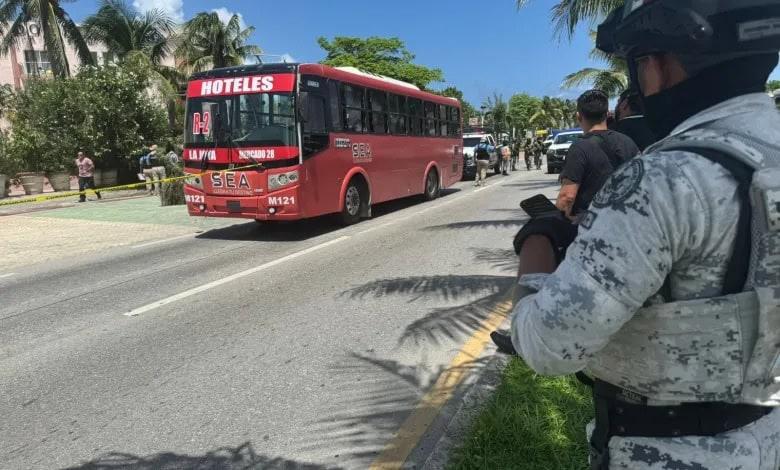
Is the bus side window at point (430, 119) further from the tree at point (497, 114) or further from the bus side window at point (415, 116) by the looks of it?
the tree at point (497, 114)

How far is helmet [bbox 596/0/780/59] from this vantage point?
1129mm

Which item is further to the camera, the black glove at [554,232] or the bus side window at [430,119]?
the bus side window at [430,119]

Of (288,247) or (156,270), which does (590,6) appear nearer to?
(288,247)

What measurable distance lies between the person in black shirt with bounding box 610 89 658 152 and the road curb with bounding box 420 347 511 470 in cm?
164

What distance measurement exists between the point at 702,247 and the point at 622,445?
0.49 metres

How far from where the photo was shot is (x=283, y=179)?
965 cm

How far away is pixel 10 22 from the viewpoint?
26.5 metres

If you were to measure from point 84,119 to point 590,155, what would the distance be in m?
23.2

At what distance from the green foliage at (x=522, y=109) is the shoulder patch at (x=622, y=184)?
3030 inches

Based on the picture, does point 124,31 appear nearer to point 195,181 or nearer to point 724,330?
point 195,181

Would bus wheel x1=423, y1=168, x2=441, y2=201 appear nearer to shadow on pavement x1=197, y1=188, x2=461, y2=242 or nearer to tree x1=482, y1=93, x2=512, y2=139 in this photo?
shadow on pavement x1=197, y1=188, x2=461, y2=242

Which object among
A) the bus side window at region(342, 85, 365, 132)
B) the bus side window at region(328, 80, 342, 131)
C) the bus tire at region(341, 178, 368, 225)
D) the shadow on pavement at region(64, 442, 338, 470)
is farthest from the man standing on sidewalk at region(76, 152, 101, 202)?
the shadow on pavement at region(64, 442, 338, 470)

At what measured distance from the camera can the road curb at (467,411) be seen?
2920 millimetres

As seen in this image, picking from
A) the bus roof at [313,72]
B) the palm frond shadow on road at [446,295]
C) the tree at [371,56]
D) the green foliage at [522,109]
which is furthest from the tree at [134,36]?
the green foliage at [522,109]
